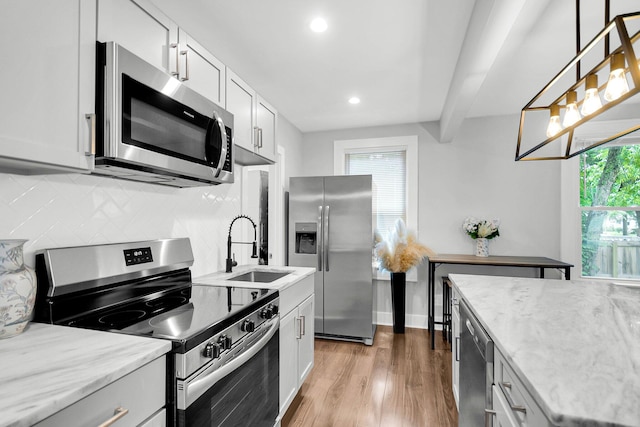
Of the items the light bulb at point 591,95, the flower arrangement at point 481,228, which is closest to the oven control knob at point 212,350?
the light bulb at point 591,95

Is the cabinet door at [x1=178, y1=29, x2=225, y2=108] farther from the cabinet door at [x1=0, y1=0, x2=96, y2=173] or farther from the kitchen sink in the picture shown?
the kitchen sink

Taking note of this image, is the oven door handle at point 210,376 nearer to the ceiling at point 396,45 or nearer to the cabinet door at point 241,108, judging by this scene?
the cabinet door at point 241,108

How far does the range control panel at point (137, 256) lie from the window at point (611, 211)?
4.00 m

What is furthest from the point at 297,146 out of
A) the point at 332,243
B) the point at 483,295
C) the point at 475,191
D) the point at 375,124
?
the point at 483,295

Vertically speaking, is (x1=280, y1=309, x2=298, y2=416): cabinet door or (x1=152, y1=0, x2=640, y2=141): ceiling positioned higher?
(x1=152, y1=0, x2=640, y2=141): ceiling

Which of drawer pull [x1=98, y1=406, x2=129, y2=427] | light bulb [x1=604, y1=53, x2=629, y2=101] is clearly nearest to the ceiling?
light bulb [x1=604, y1=53, x2=629, y2=101]

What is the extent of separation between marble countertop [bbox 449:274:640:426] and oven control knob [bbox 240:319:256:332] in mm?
966

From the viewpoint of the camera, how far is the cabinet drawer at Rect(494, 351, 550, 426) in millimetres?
767

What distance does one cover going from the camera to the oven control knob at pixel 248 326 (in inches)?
54.3

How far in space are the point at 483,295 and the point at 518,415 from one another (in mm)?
760

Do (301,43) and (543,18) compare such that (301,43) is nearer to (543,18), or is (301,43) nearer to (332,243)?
(543,18)

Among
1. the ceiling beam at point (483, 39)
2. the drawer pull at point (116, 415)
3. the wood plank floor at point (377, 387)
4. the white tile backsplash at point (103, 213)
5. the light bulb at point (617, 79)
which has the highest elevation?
the ceiling beam at point (483, 39)

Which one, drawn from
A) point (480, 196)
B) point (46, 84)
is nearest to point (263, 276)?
point (46, 84)

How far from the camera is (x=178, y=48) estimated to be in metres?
1.53
